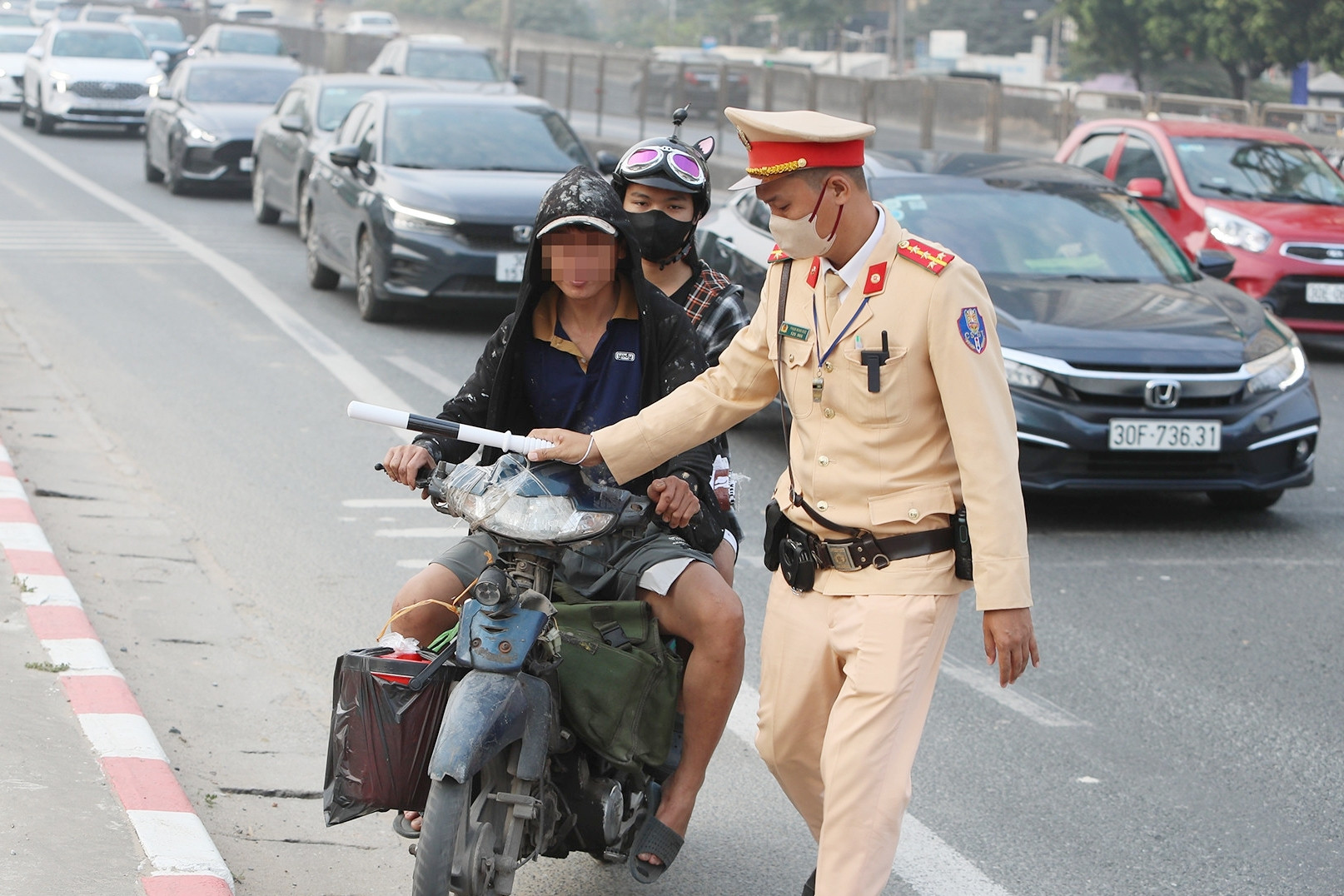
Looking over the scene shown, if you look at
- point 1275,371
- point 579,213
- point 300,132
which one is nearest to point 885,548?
point 579,213

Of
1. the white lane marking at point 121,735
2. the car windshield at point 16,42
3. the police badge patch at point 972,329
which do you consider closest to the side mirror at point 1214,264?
the police badge patch at point 972,329

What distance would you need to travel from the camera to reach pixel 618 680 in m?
3.55

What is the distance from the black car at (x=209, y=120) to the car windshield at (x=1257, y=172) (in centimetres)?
1191

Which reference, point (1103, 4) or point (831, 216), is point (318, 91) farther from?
point (1103, 4)

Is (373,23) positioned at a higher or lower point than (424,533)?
higher

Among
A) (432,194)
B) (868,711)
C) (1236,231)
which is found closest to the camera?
(868,711)

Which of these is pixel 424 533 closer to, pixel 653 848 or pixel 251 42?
pixel 653 848

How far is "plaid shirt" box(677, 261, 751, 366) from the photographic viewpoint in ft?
15.0

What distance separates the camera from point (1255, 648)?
6.14m

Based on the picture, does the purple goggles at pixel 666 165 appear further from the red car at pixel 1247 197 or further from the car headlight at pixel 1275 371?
the red car at pixel 1247 197

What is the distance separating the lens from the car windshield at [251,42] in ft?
117

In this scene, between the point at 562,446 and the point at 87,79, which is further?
the point at 87,79

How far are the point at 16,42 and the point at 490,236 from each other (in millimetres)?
29105

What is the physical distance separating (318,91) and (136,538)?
35.4 ft
